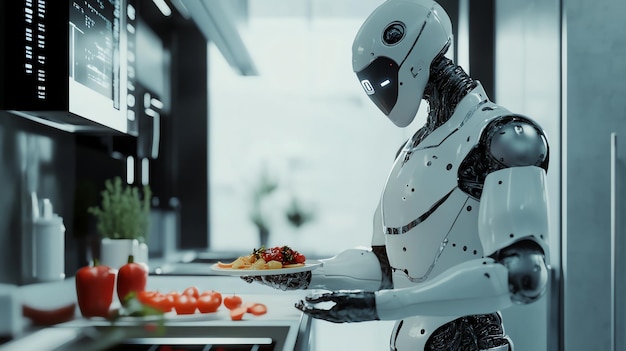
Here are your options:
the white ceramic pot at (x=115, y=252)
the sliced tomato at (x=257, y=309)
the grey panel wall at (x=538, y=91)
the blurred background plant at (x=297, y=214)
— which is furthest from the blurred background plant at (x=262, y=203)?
the sliced tomato at (x=257, y=309)

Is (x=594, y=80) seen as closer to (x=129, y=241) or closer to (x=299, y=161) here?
(x=129, y=241)

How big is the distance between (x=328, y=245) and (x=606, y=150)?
2328mm

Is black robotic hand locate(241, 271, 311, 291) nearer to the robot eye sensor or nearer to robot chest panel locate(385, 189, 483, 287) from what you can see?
robot chest panel locate(385, 189, 483, 287)

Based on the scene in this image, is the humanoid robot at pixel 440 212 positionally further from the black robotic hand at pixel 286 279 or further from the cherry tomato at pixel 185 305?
the cherry tomato at pixel 185 305

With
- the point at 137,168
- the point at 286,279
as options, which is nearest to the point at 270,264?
the point at 286,279

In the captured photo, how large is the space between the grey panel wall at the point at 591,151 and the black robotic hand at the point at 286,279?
1.17 metres

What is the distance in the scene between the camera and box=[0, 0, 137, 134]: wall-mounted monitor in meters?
1.44

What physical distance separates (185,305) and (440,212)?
0.97 metres

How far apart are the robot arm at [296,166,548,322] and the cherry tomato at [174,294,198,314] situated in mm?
922

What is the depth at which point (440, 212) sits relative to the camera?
1.17 meters

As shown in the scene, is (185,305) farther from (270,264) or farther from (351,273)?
(351,273)

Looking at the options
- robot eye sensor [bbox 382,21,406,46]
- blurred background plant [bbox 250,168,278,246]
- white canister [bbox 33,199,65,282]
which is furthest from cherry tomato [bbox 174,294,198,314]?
blurred background plant [bbox 250,168,278,246]

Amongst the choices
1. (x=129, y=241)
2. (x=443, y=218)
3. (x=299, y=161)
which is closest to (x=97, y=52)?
(x=129, y=241)

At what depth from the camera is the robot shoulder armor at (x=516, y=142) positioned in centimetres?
105
